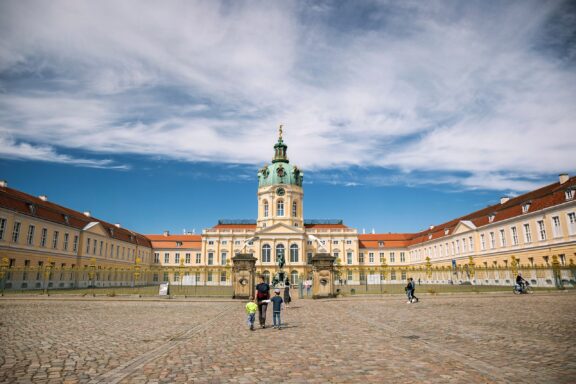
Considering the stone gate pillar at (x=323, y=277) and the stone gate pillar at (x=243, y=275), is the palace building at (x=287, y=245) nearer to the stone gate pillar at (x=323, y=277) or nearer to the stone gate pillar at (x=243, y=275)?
the stone gate pillar at (x=323, y=277)

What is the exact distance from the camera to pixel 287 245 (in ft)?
233

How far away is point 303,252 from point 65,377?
65.7m

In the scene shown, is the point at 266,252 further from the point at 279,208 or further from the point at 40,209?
the point at 40,209

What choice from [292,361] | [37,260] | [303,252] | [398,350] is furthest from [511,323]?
[303,252]

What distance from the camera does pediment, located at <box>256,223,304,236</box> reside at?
71.3 m

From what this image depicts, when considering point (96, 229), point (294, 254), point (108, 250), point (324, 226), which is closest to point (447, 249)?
point (294, 254)

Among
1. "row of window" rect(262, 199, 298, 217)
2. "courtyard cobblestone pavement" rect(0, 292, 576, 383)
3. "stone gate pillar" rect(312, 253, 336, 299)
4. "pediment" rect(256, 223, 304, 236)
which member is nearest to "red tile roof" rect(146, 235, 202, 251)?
"row of window" rect(262, 199, 298, 217)

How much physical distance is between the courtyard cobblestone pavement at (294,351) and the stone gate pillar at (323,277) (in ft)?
46.4

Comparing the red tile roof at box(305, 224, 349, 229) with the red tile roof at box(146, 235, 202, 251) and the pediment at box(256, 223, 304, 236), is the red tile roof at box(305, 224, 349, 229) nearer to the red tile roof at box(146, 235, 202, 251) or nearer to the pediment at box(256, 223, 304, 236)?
the pediment at box(256, 223, 304, 236)

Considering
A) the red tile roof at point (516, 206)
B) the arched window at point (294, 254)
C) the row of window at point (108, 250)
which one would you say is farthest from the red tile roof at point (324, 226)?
the row of window at point (108, 250)

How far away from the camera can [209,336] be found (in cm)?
1102

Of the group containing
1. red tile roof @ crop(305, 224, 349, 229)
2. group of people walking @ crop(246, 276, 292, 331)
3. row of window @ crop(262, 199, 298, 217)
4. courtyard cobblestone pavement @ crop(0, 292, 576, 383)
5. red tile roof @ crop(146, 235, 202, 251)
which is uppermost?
row of window @ crop(262, 199, 298, 217)

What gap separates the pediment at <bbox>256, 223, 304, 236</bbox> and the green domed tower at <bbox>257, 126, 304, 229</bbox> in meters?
1.55

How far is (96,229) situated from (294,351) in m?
58.1
